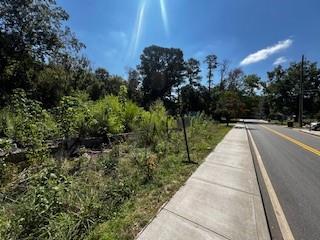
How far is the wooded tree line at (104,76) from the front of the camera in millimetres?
16797

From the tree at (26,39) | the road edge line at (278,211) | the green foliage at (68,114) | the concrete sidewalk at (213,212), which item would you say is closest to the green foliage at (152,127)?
the green foliage at (68,114)

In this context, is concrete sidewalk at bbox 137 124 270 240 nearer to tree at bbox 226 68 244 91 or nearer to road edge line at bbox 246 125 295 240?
road edge line at bbox 246 125 295 240

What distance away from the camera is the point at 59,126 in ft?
19.3

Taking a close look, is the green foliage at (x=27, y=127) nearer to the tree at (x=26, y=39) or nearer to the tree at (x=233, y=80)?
the tree at (x=26, y=39)

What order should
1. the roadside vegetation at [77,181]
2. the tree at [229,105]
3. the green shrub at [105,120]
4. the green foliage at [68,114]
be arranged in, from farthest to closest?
the tree at [229,105], the green shrub at [105,120], the green foliage at [68,114], the roadside vegetation at [77,181]

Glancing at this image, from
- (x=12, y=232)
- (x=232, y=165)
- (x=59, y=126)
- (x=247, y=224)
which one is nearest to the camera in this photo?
(x=12, y=232)

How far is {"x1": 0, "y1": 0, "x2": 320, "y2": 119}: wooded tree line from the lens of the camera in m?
16.8

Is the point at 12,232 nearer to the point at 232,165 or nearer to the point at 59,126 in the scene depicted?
the point at 59,126

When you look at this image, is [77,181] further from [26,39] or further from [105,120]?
A: [26,39]

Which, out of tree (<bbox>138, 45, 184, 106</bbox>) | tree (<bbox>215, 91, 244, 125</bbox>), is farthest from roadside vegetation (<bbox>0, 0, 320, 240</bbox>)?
tree (<bbox>138, 45, 184, 106</bbox>)

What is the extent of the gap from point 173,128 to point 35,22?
14147mm

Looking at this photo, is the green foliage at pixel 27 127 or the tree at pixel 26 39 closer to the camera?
the green foliage at pixel 27 127

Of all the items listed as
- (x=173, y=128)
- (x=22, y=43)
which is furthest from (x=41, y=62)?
(x=173, y=128)

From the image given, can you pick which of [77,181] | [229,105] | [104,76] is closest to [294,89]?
[229,105]
